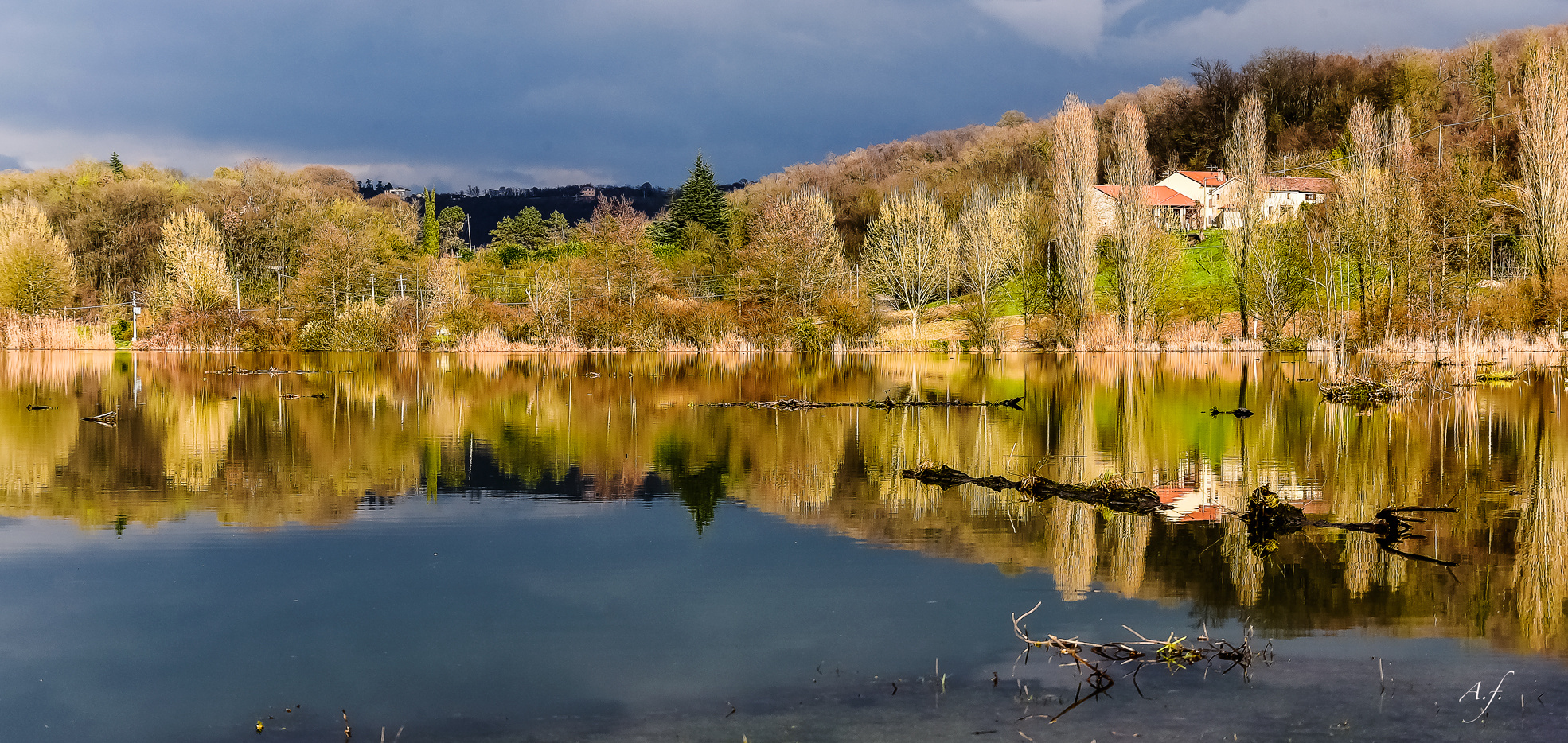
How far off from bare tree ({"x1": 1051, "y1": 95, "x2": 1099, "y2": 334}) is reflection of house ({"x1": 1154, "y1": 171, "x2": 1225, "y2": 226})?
26.8m

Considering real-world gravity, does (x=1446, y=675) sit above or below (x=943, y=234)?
below

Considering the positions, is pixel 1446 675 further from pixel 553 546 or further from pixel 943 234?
pixel 943 234

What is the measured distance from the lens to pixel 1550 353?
35812 millimetres

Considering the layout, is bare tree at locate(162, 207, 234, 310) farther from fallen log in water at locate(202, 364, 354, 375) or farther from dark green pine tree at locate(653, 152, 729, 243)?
dark green pine tree at locate(653, 152, 729, 243)

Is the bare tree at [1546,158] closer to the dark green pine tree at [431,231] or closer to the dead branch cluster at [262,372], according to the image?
the dead branch cluster at [262,372]

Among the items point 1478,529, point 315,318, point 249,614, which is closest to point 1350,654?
point 1478,529

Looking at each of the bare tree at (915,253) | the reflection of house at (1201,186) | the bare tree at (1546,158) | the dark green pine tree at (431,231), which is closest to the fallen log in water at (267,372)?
the bare tree at (915,253)

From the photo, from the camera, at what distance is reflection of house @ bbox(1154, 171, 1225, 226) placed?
71000mm

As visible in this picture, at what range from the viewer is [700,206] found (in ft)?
243

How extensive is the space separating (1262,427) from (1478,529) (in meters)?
7.88

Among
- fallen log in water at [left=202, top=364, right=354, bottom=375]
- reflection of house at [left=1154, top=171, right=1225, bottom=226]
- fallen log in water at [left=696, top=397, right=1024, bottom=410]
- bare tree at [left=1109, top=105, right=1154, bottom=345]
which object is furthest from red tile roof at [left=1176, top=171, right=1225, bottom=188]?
fallen log in water at [left=696, top=397, right=1024, bottom=410]

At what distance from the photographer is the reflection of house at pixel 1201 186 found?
233 ft

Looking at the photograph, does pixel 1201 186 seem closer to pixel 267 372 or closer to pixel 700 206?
pixel 700 206

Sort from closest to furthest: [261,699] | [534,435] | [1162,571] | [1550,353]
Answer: [261,699] → [1162,571] → [534,435] → [1550,353]
